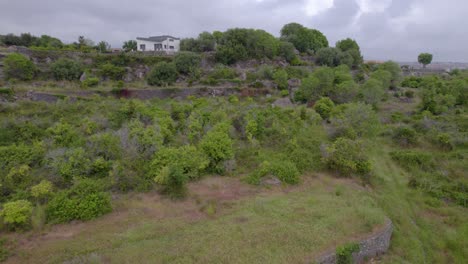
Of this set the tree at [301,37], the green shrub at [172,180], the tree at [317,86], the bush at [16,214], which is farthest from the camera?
the tree at [301,37]

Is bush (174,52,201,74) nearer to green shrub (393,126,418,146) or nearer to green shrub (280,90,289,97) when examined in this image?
green shrub (280,90,289,97)

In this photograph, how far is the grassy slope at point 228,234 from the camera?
716cm

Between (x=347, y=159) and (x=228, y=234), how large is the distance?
762 centimetres

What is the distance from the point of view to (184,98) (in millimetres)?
28750

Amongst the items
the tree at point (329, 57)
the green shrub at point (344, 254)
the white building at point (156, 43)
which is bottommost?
the green shrub at point (344, 254)

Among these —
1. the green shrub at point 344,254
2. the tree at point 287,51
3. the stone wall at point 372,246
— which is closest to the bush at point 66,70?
the tree at point 287,51

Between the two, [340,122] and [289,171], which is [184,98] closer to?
[340,122]

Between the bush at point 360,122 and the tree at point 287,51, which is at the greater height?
the tree at point 287,51

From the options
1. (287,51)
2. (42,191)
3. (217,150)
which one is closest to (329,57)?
(287,51)

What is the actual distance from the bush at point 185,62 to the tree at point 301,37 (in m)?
22.7

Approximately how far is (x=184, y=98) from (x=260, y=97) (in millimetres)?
9070

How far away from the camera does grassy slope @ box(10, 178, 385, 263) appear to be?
7.16 m

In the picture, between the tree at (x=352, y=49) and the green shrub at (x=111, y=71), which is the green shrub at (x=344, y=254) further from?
the tree at (x=352, y=49)

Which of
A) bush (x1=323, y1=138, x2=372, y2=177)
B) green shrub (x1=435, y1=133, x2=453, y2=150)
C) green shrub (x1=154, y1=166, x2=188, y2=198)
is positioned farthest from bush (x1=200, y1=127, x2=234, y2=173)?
green shrub (x1=435, y1=133, x2=453, y2=150)
